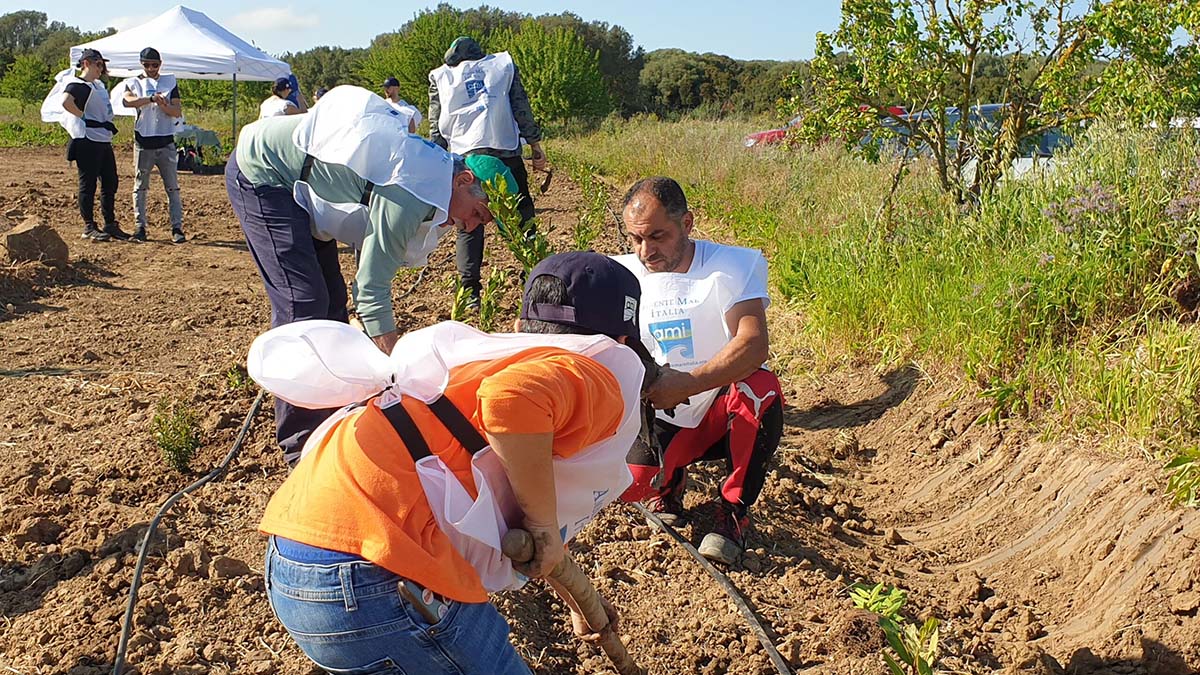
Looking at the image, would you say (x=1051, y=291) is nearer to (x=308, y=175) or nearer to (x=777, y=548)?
(x=777, y=548)

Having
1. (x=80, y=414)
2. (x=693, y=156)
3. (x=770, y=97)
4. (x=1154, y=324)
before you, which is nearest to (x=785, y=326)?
(x=1154, y=324)

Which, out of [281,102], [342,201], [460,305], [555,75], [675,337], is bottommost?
[460,305]

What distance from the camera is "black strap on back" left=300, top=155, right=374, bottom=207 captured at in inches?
146

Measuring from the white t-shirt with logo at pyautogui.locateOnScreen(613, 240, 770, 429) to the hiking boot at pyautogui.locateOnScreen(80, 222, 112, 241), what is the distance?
7.89 meters

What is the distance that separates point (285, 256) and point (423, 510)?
229 centimetres

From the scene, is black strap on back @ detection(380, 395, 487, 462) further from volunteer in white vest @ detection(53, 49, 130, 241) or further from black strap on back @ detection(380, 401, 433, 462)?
volunteer in white vest @ detection(53, 49, 130, 241)

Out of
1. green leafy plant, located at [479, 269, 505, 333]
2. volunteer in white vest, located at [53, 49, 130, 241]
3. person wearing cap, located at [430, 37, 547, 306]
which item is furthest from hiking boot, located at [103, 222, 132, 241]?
green leafy plant, located at [479, 269, 505, 333]

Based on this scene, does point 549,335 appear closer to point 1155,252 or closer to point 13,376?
point 1155,252

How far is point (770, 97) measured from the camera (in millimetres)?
34906

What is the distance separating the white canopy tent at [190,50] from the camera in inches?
668

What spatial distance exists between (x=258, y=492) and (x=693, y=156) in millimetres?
10123

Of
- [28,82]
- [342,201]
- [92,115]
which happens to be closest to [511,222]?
[342,201]

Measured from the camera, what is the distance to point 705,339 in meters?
3.69

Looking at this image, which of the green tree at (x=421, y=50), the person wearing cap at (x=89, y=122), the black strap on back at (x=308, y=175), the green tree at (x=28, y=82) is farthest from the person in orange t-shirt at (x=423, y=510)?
the green tree at (x=28, y=82)
